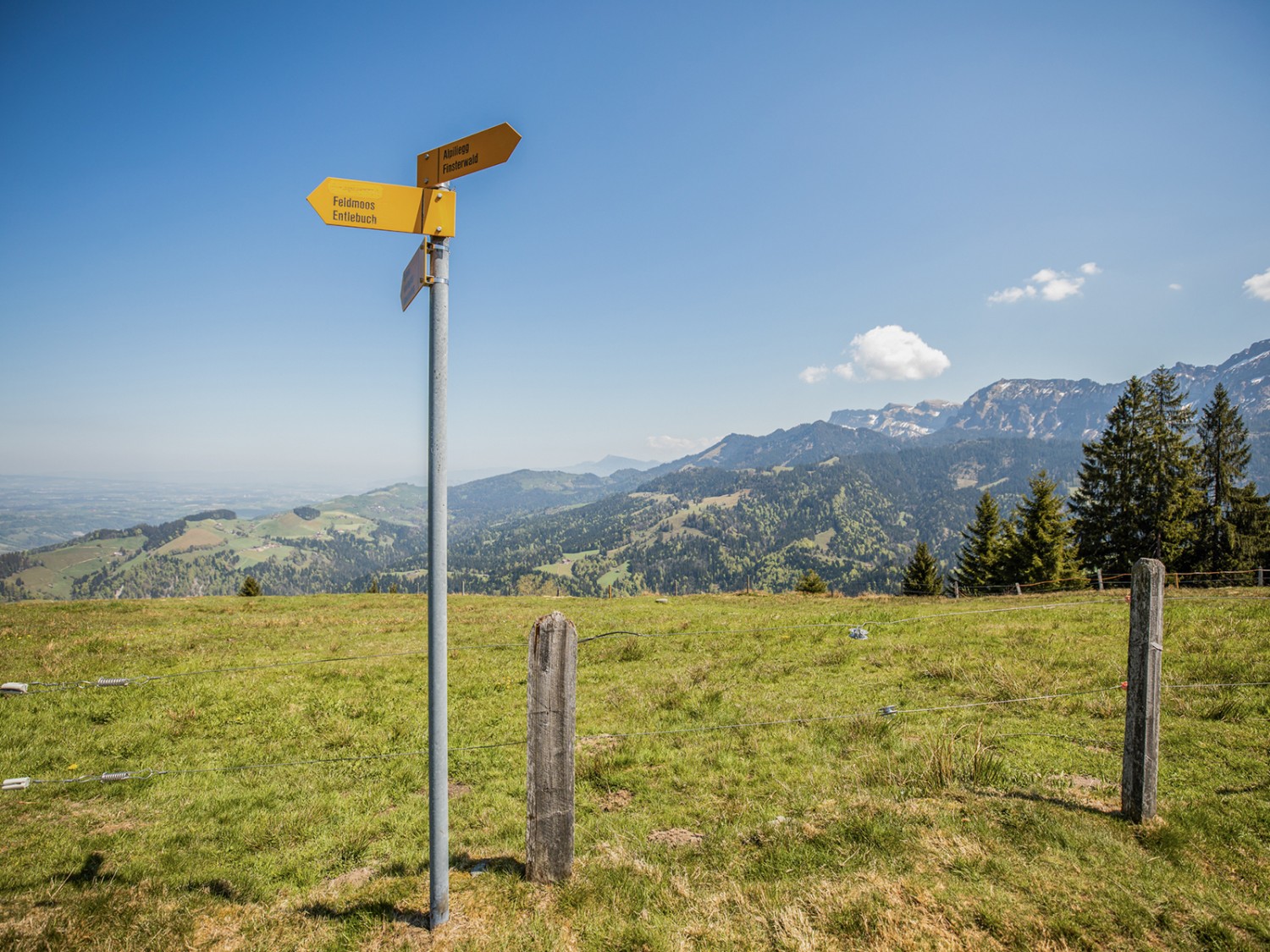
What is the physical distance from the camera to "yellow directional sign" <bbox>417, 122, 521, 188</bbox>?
370 cm

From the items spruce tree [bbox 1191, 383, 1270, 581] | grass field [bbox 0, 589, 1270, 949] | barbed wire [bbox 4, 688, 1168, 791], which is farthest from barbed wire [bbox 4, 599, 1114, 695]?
spruce tree [bbox 1191, 383, 1270, 581]

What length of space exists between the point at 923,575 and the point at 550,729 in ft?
192

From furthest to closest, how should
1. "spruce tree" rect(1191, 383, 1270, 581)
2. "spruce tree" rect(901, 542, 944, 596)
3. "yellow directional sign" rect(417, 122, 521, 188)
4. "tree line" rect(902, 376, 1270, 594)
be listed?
"spruce tree" rect(901, 542, 944, 596) < "spruce tree" rect(1191, 383, 1270, 581) < "tree line" rect(902, 376, 1270, 594) < "yellow directional sign" rect(417, 122, 521, 188)

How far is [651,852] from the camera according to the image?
526 centimetres

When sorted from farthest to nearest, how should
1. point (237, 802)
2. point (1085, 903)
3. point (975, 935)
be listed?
point (237, 802)
point (1085, 903)
point (975, 935)

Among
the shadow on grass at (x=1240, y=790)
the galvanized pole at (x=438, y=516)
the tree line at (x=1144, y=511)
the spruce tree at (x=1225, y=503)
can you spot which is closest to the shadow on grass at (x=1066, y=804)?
the shadow on grass at (x=1240, y=790)

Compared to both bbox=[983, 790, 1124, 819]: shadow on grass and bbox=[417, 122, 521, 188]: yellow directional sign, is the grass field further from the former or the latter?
bbox=[417, 122, 521, 188]: yellow directional sign

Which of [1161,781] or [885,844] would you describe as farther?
[1161,781]

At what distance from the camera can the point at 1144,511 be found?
4100 cm

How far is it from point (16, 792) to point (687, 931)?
9408mm

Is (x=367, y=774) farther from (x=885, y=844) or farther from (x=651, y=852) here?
(x=885, y=844)

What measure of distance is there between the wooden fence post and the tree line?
147 feet

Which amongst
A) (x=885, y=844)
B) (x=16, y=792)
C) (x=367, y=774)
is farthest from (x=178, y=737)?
(x=885, y=844)

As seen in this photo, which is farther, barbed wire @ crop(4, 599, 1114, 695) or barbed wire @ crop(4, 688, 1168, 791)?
barbed wire @ crop(4, 599, 1114, 695)
